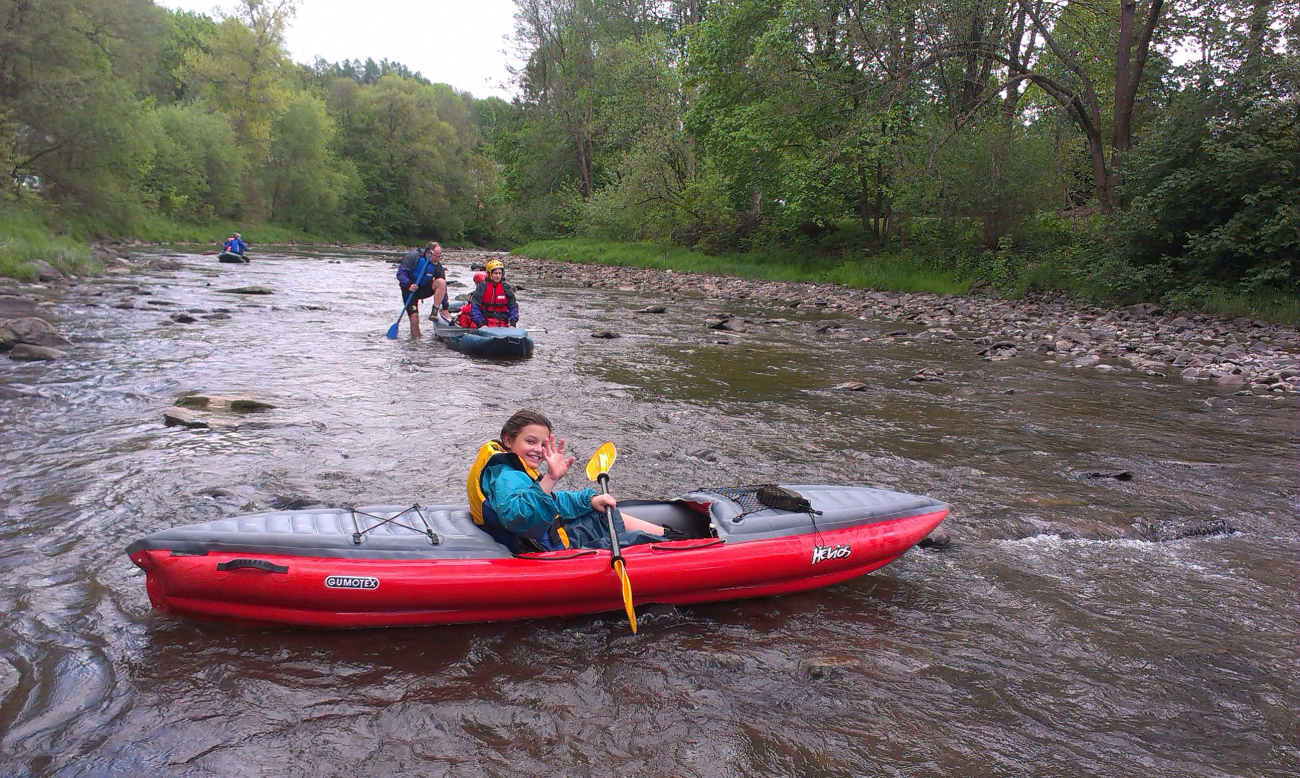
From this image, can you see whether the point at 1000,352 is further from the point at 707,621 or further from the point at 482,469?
the point at 482,469

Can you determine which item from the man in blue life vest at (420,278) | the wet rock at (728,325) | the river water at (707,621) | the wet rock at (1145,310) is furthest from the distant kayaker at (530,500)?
the wet rock at (1145,310)

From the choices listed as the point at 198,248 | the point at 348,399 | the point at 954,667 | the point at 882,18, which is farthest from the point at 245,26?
the point at 954,667

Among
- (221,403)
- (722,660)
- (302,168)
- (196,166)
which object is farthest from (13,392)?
(302,168)

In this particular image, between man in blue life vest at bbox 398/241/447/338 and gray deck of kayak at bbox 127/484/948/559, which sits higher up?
man in blue life vest at bbox 398/241/447/338

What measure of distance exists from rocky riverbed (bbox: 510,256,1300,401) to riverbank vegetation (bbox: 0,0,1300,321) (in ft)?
3.16

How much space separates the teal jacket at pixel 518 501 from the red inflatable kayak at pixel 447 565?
13 centimetres

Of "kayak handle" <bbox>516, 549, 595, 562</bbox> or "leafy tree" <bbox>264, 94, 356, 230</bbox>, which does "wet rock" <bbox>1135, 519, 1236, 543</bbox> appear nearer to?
"kayak handle" <bbox>516, 549, 595, 562</bbox>

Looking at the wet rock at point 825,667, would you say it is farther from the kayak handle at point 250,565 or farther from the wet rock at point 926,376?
the wet rock at point 926,376

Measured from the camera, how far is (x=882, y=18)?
598 inches

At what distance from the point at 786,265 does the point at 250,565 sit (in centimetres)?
1902

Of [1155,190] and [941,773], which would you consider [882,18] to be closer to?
[1155,190]

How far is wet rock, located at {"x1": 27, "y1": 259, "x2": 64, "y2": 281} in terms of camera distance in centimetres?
1311

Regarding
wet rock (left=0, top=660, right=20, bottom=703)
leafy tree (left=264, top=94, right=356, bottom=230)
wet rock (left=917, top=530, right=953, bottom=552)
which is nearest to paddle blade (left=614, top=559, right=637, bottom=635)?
wet rock (left=917, top=530, right=953, bottom=552)

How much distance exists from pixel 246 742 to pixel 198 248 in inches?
1121
